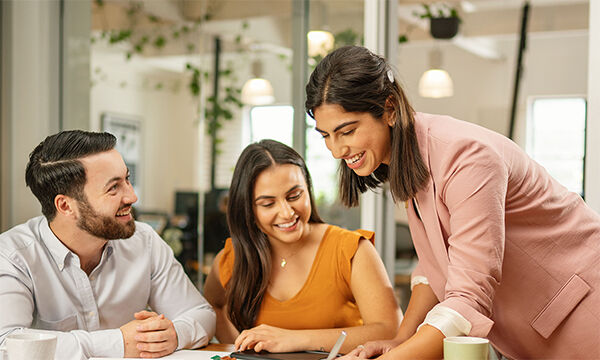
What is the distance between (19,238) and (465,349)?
4.30 ft

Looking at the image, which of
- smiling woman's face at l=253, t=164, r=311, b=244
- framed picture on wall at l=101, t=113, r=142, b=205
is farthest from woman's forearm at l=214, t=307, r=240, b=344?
framed picture on wall at l=101, t=113, r=142, b=205

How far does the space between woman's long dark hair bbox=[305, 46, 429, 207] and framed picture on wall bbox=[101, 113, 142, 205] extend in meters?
3.60

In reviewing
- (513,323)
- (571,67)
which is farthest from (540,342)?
(571,67)

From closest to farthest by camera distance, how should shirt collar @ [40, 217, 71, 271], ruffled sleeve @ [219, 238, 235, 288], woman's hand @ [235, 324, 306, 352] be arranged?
woman's hand @ [235, 324, 306, 352] < shirt collar @ [40, 217, 71, 271] < ruffled sleeve @ [219, 238, 235, 288]

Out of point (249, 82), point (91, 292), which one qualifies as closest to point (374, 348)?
point (91, 292)

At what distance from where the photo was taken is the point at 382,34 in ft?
9.68

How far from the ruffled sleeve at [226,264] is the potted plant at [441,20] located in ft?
4.82

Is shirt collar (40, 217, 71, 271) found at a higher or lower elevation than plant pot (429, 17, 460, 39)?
lower

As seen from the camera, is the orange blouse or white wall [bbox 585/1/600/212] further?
white wall [bbox 585/1/600/212]

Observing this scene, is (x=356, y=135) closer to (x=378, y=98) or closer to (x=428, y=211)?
(x=378, y=98)

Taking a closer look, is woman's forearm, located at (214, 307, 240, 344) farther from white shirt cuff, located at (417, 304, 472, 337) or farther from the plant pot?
the plant pot

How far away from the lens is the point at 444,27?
9.86ft

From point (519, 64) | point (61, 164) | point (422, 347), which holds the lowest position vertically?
point (422, 347)

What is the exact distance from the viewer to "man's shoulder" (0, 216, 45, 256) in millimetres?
1811
